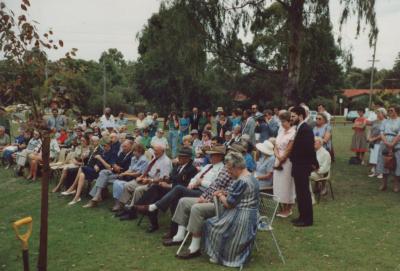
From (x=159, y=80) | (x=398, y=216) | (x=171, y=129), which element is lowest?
(x=398, y=216)

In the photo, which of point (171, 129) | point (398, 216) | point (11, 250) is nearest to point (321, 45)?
point (171, 129)

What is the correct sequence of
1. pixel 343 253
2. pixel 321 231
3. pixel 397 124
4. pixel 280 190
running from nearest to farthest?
pixel 343 253, pixel 321 231, pixel 280 190, pixel 397 124

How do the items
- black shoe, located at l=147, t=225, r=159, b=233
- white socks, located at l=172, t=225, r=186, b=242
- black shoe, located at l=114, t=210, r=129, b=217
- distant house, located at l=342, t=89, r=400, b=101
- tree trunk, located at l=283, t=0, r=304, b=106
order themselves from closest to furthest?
1. white socks, located at l=172, t=225, r=186, b=242
2. black shoe, located at l=147, t=225, r=159, b=233
3. black shoe, located at l=114, t=210, r=129, b=217
4. tree trunk, located at l=283, t=0, r=304, b=106
5. distant house, located at l=342, t=89, r=400, b=101

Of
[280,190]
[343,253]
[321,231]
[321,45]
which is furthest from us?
[321,45]

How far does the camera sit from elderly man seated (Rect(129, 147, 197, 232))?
23.3 feet

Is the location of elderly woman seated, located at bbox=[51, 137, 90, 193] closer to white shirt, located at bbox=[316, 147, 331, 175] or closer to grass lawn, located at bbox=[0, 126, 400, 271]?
grass lawn, located at bbox=[0, 126, 400, 271]

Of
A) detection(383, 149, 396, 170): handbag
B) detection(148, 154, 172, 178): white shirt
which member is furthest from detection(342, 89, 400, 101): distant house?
detection(148, 154, 172, 178): white shirt

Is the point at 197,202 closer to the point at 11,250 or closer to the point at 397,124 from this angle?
the point at 11,250

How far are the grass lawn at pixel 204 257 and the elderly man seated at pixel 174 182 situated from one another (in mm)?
422

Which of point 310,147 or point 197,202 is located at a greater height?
point 310,147

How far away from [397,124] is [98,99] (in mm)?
43465

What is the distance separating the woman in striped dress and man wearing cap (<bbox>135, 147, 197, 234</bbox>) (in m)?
1.70

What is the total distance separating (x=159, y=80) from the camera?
33562mm

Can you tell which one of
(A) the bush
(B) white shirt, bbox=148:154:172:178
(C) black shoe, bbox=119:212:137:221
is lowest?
(C) black shoe, bbox=119:212:137:221
